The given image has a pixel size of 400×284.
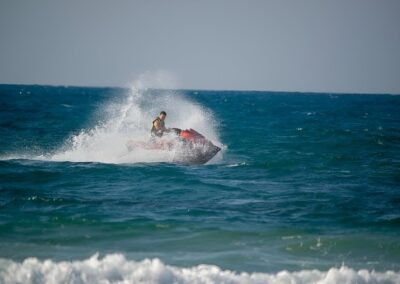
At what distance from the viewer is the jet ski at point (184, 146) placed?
738 inches

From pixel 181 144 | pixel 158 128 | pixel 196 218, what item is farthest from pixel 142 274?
pixel 158 128

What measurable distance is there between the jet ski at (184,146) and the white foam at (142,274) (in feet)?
33.5

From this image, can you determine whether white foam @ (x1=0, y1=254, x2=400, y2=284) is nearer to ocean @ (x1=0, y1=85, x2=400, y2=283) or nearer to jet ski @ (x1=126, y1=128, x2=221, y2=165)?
ocean @ (x1=0, y1=85, x2=400, y2=283)

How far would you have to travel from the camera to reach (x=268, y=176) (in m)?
17.0

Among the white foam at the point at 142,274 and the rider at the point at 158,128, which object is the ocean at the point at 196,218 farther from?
the rider at the point at 158,128

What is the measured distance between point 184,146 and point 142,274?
10.7m

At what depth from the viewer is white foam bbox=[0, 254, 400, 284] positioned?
805 cm

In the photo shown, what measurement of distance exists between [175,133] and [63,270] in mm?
10906

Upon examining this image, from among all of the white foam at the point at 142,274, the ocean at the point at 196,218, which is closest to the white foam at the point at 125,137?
the ocean at the point at 196,218

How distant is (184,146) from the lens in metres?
18.7

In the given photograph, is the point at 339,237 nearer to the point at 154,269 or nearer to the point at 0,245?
the point at 154,269

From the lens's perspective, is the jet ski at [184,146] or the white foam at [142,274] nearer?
the white foam at [142,274]

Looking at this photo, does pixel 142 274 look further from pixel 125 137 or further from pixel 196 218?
pixel 125 137

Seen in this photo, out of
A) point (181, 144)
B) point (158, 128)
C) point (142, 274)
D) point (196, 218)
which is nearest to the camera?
point (142, 274)
